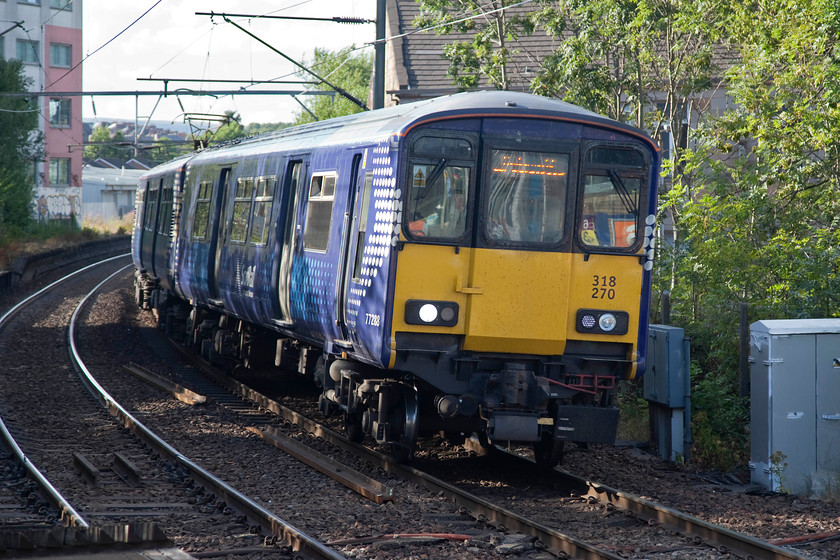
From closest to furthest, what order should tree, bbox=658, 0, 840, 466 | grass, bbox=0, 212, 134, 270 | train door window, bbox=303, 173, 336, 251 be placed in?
train door window, bbox=303, 173, 336, 251 < tree, bbox=658, 0, 840, 466 < grass, bbox=0, 212, 134, 270

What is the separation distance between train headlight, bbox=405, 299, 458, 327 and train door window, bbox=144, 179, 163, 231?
12813 mm

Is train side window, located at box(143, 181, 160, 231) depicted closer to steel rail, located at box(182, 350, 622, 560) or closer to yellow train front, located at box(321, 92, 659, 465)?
steel rail, located at box(182, 350, 622, 560)

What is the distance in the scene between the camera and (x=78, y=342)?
18.7 metres

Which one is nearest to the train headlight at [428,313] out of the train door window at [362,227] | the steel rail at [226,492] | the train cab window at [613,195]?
the train door window at [362,227]

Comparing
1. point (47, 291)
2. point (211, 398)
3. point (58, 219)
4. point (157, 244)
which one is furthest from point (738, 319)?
point (58, 219)

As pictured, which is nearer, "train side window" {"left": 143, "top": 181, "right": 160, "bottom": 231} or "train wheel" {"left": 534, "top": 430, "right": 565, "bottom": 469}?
"train wheel" {"left": 534, "top": 430, "right": 565, "bottom": 469}

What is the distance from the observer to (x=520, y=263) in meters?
8.30

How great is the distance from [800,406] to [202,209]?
30.8ft

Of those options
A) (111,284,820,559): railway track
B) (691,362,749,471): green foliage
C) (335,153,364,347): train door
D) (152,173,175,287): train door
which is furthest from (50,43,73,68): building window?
(111,284,820,559): railway track

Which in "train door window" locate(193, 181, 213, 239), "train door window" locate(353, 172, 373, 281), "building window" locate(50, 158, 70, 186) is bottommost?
"train door window" locate(353, 172, 373, 281)

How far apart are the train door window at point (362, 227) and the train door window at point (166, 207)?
983 cm

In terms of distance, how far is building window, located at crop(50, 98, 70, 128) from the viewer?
52062 mm

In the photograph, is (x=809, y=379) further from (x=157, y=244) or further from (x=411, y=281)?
(x=157, y=244)

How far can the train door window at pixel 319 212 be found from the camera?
381 inches
